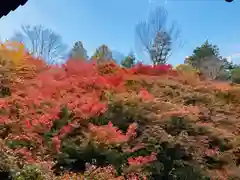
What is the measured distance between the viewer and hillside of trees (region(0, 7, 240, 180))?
6418mm

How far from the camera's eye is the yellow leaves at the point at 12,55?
25.0 ft

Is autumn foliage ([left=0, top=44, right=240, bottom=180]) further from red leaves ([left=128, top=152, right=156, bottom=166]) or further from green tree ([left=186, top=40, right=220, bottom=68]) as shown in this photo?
green tree ([left=186, top=40, right=220, bottom=68])

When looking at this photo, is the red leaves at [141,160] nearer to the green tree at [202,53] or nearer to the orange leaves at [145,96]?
the orange leaves at [145,96]

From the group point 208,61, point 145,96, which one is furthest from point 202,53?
point 145,96

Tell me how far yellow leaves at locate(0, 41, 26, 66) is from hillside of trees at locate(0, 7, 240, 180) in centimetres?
2

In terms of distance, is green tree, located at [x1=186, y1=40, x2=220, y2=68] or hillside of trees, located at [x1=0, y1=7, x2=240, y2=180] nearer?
hillside of trees, located at [x1=0, y1=7, x2=240, y2=180]

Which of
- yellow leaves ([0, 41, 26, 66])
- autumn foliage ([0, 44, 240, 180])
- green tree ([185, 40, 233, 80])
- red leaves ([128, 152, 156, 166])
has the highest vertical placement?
green tree ([185, 40, 233, 80])

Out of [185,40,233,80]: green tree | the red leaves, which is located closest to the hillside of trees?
the red leaves

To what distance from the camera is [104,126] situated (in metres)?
6.69

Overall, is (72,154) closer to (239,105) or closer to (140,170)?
(140,170)

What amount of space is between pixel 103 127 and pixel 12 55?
2.67m

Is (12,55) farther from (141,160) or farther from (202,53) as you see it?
(202,53)

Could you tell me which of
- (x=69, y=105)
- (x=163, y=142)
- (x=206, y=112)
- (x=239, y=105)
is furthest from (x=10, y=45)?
(x=239, y=105)

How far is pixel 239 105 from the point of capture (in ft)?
29.4
